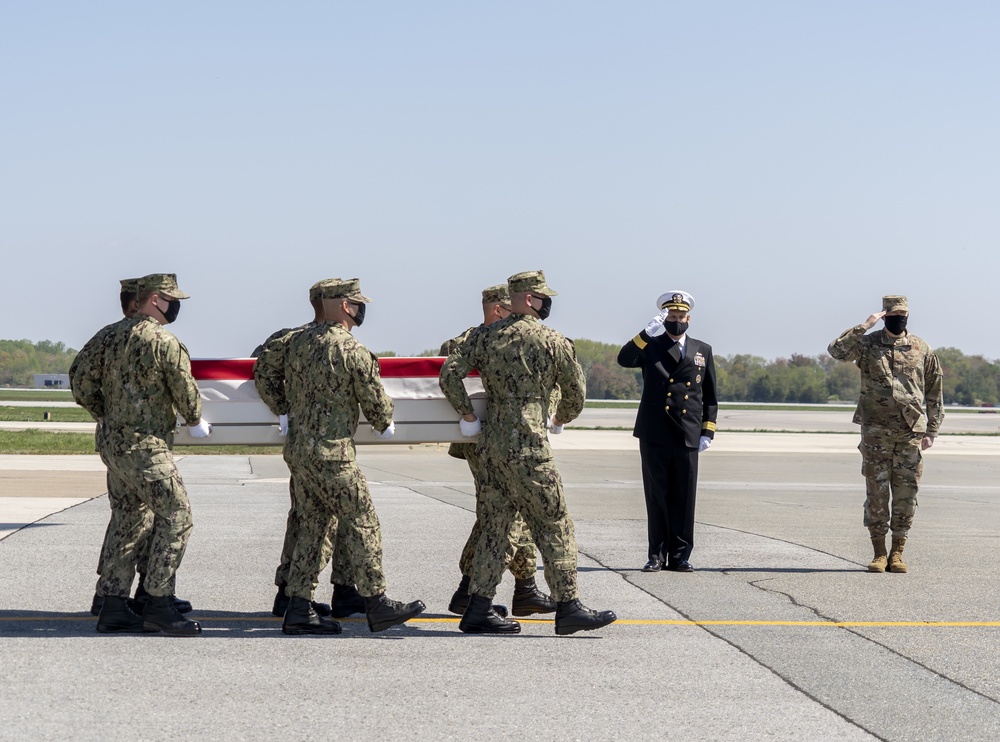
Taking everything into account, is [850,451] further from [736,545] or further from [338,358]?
[338,358]

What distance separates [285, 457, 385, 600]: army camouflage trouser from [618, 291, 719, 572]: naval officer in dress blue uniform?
10.8ft

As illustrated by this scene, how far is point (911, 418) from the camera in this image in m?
9.59

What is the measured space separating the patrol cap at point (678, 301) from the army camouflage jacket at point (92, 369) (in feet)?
14.1

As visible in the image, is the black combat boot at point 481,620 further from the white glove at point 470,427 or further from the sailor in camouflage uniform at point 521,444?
the white glove at point 470,427

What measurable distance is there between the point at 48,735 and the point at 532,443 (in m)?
3.03

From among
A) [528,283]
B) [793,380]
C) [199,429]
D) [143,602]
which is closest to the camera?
[528,283]

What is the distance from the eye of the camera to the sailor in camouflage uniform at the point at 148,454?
6.80m

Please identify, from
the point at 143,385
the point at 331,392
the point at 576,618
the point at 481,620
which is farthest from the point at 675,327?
the point at 143,385

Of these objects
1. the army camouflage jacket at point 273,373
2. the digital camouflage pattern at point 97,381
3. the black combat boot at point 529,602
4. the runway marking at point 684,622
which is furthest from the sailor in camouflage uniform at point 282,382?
the black combat boot at point 529,602

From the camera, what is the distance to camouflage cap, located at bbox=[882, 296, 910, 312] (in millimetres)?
9711

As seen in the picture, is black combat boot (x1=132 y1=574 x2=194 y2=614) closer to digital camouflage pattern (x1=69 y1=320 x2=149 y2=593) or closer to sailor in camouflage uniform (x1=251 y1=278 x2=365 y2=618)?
digital camouflage pattern (x1=69 y1=320 x2=149 y2=593)

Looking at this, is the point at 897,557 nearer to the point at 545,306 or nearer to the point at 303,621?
the point at 545,306

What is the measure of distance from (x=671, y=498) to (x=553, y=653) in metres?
3.31

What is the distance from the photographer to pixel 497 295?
7.71 metres
